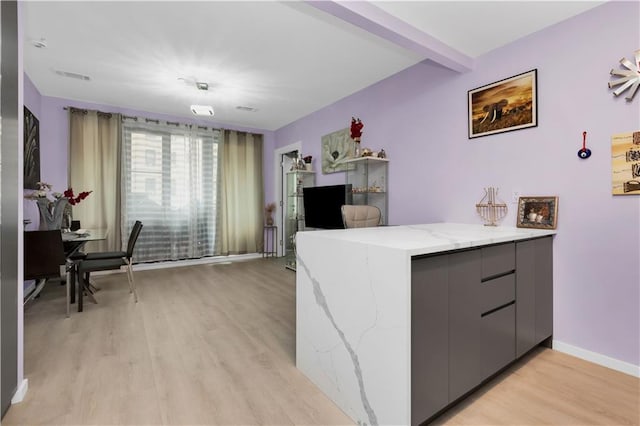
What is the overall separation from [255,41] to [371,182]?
206 cm

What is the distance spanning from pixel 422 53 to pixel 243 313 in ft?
9.54

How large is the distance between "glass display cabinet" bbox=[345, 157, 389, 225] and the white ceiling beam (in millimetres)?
1268

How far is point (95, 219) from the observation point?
4.54m

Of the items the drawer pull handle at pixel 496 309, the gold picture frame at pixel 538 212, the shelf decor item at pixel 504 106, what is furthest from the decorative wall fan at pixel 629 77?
the drawer pull handle at pixel 496 309

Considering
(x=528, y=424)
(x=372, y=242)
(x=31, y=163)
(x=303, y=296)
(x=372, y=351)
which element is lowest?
(x=528, y=424)

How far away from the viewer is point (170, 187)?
514cm

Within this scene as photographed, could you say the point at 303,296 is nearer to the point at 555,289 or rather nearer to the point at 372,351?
the point at 372,351

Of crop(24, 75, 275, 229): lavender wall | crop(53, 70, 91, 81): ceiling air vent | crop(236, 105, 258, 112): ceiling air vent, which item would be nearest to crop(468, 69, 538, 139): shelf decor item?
crop(236, 105, 258, 112): ceiling air vent

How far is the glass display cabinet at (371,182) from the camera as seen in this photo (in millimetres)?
3699

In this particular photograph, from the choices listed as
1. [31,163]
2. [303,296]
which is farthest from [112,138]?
[303,296]

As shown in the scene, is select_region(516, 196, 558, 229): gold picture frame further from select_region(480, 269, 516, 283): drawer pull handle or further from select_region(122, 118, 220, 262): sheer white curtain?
select_region(122, 118, 220, 262): sheer white curtain

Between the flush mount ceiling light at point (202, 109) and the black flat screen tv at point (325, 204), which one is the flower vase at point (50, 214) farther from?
the black flat screen tv at point (325, 204)

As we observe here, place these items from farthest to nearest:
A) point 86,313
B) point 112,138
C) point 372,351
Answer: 1. point 112,138
2. point 86,313
3. point 372,351

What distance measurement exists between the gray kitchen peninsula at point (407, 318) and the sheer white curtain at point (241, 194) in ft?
13.4
